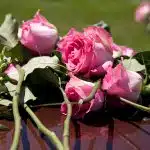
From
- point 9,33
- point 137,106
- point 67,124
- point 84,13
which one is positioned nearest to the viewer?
point 67,124

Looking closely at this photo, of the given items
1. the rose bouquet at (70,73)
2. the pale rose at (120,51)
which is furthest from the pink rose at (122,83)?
the pale rose at (120,51)

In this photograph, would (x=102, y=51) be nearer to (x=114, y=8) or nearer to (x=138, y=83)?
(x=138, y=83)

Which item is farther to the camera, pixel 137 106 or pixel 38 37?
pixel 38 37

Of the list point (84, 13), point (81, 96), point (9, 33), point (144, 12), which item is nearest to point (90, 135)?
point (81, 96)

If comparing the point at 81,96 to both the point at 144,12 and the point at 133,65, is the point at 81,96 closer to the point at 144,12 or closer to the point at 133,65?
the point at 133,65

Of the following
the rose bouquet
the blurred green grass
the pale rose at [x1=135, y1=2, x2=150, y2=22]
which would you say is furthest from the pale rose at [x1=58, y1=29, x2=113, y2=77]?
the blurred green grass

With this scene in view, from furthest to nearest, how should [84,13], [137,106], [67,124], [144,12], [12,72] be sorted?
[84,13] < [144,12] < [12,72] < [137,106] < [67,124]
